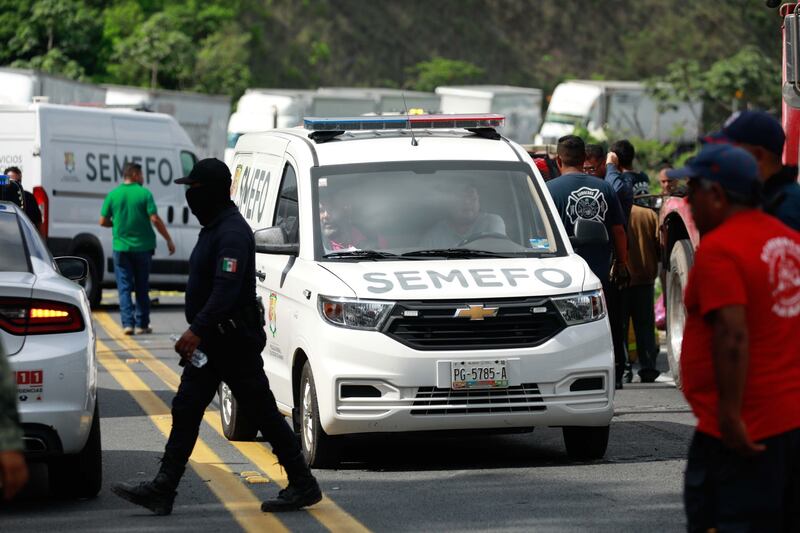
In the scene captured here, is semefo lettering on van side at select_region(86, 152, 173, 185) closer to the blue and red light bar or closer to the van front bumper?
the blue and red light bar

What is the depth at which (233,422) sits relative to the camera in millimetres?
10391

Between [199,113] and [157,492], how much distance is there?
3002 cm

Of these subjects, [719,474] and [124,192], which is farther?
[124,192]

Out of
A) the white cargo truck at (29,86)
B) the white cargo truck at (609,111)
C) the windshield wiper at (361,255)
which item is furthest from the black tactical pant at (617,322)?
the white cargo truck at (609,111)

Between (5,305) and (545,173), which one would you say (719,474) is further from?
(545,173)

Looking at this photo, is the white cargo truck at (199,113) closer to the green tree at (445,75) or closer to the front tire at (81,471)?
the front tire at (81,471)

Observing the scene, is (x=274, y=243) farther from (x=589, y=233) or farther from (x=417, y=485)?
(x=589, y=233)

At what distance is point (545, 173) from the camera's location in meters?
14.9

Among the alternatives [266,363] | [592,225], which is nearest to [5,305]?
[266,363]

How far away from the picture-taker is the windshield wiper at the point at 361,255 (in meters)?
9.34

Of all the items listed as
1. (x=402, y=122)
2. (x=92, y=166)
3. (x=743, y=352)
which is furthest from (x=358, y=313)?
(x=92, y=166)

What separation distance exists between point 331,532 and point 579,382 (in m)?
2.20

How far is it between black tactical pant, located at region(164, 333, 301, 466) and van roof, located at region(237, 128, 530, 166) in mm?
2246

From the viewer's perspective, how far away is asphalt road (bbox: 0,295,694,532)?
24.9 ft
